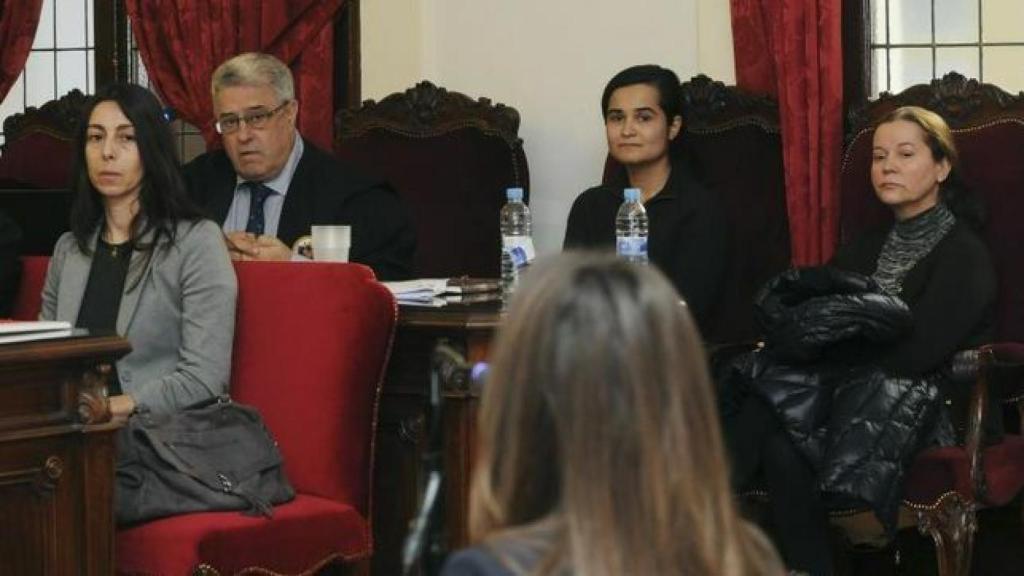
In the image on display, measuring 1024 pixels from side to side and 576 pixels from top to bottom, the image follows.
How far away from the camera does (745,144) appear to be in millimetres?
5316

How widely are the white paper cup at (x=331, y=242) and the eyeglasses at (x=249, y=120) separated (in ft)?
2.54

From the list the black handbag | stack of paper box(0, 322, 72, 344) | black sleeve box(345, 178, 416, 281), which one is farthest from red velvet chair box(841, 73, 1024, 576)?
stack of paper box(0, 322, 72, 344)

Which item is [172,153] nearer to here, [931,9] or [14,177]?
[931,9]

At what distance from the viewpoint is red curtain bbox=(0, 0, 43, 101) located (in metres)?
7.15

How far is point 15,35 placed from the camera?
23.5 feet

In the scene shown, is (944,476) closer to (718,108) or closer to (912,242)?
(912,242)

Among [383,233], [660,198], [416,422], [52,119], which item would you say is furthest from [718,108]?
[52,119]

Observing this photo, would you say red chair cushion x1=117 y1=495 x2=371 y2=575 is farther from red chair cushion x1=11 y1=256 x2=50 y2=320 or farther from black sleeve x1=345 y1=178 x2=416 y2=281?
black sleeve x1=345 y1=178 x2=416 y2=281

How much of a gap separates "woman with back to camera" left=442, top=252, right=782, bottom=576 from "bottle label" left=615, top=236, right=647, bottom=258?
301 cm

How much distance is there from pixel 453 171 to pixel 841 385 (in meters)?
1.86

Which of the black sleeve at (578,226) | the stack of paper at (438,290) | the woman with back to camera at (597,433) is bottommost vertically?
the woman with back to camera at (597,433)

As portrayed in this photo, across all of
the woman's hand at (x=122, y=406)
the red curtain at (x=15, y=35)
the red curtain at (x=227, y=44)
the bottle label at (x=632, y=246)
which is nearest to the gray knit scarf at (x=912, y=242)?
the bottle label at (x=632, y=246)

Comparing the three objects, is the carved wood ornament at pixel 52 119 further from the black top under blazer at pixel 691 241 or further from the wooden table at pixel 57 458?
the wooden table at pixel 57 458

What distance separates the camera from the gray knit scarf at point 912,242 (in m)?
4.55
